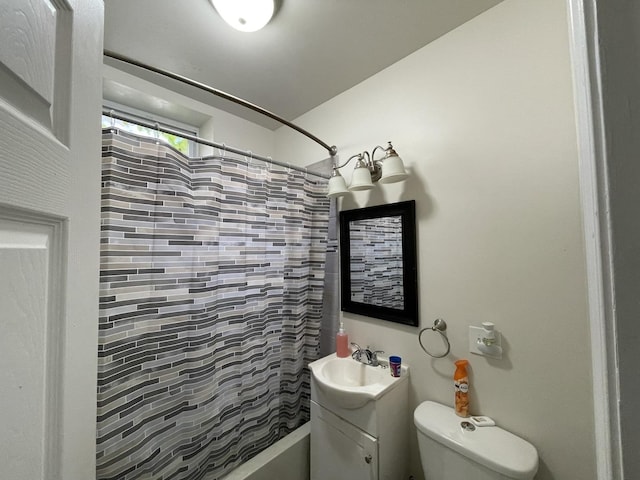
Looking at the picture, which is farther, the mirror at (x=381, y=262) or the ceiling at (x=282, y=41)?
the mirror at (x=381, y=262)

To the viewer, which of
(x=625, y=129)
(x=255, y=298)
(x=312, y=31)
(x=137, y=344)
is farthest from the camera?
(x=255, y=298)

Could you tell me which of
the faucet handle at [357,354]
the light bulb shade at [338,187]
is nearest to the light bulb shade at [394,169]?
the light bulb shade at [338,187]

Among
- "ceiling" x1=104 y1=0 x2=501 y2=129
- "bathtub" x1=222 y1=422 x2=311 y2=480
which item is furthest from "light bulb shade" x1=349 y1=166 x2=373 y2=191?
"bathtub" x1=222 y1=422 x2=311 y2=480

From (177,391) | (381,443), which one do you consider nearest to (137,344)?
(177,391)

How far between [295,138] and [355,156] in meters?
0.71

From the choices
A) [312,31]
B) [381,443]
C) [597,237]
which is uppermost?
[312,31]

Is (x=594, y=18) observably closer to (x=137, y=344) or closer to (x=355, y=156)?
(x=355, y=156)

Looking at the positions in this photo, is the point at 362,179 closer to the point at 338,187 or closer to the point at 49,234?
the point at 338,187

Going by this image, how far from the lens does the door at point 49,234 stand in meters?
0.29

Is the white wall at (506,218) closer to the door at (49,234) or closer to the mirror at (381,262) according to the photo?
the mirror at (381,262)

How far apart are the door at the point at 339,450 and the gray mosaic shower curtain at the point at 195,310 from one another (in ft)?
0.95

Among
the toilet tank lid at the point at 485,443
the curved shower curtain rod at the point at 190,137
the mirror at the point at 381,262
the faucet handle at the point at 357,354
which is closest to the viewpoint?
the toilet tank lid at the point at 485,443

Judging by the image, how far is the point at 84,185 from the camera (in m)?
0.44

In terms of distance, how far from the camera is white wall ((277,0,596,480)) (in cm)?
88
